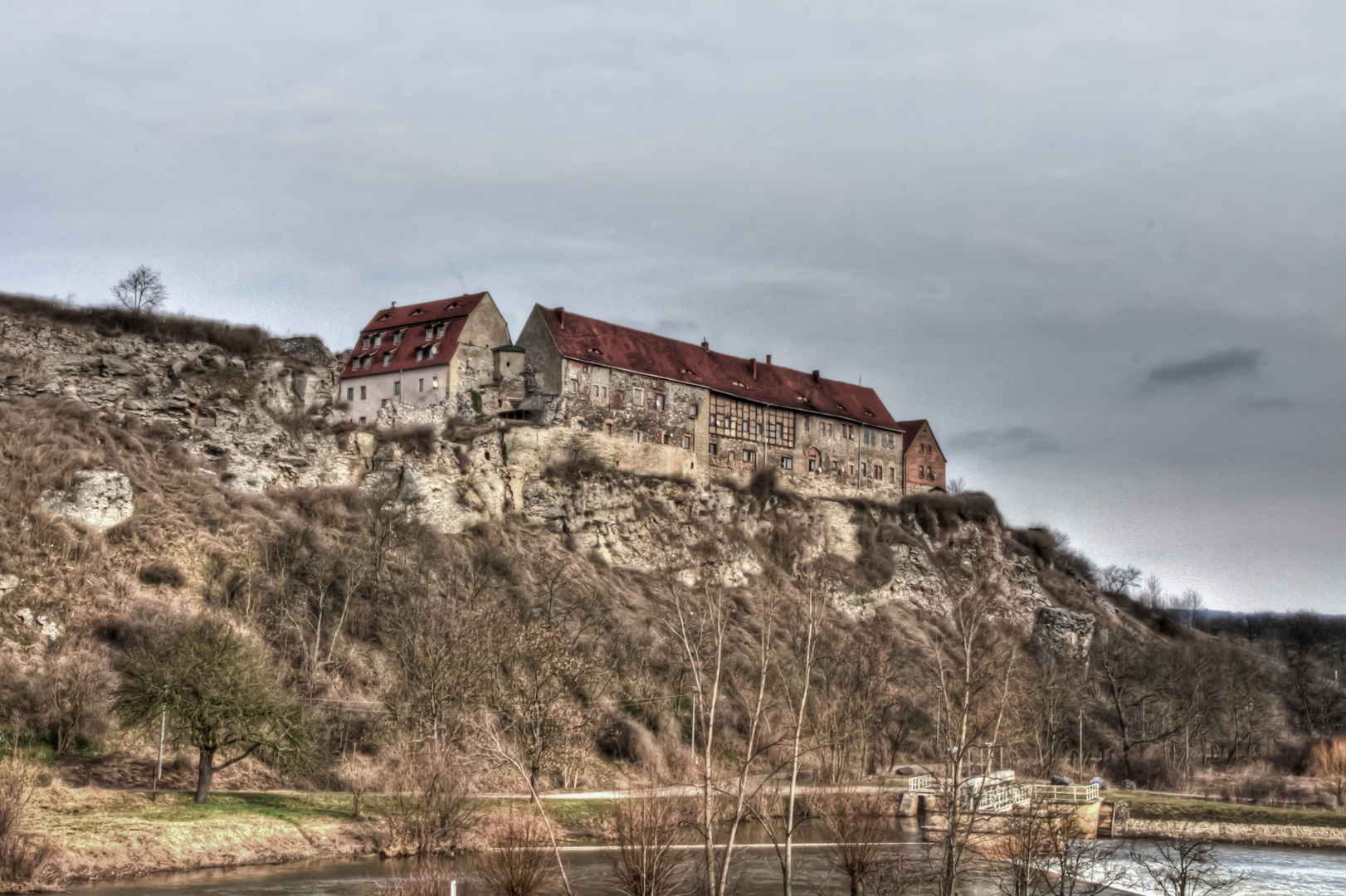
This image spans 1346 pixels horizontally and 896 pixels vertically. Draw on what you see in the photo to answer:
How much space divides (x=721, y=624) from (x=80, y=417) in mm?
48180

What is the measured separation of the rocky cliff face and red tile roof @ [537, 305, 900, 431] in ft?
21.4

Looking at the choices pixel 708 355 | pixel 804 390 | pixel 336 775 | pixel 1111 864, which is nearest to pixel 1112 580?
pixel 804 390

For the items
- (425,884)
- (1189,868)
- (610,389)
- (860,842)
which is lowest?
(425,884)

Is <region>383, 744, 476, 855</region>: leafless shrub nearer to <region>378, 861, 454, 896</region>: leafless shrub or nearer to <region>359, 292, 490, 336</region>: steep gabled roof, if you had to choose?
<region>378, 861, 454, 896</region>: leafless shrub

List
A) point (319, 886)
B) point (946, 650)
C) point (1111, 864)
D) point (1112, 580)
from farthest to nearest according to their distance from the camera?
1. point (1112, 580)
2. point (946, 650)
3. point (1111, 864)
4. point (319, 886)

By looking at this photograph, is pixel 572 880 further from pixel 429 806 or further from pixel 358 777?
pixel 358 777

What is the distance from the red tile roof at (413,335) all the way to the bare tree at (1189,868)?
164 ft

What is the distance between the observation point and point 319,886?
106ft

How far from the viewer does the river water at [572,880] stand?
1240 inches

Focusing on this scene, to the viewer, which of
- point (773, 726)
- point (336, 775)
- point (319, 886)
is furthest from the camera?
point (773, 726)

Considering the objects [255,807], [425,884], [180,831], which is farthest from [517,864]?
[255,807]

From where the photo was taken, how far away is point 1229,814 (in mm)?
50219

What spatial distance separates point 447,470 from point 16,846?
40950 mm

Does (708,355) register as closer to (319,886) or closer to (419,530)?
(419,530)
